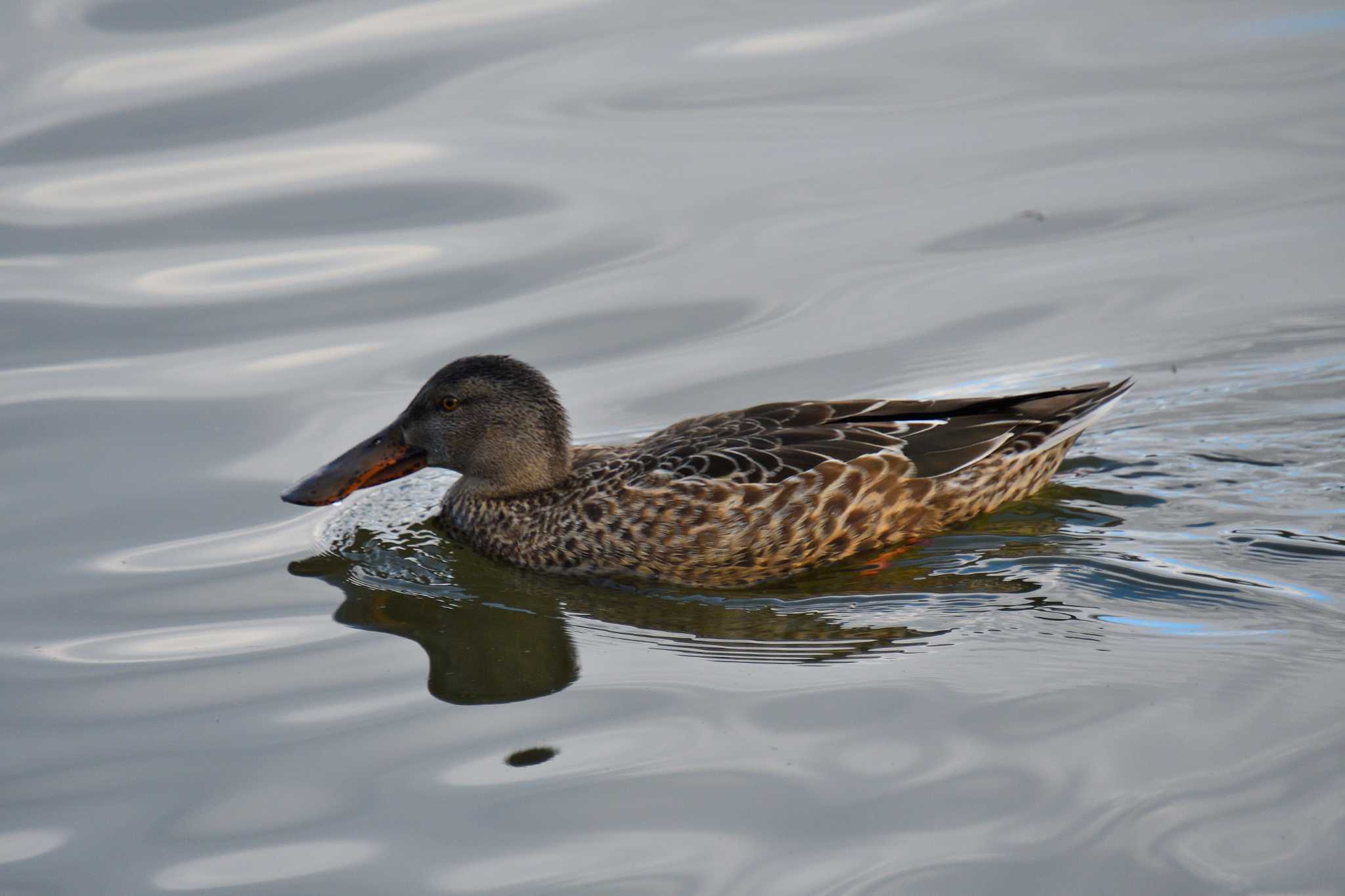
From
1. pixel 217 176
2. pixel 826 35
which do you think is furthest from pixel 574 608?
pixel 826 35

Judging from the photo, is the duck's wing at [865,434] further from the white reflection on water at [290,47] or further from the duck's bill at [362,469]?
the white reflection on water at [290,47]

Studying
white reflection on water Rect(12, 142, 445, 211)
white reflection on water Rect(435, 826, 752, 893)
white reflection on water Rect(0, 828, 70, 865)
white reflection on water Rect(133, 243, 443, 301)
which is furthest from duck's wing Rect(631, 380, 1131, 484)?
white reflection on water Rect(12, 142, 445, 211)

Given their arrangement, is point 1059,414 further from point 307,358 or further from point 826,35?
point 826,35

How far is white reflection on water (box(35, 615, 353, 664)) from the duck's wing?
175cm

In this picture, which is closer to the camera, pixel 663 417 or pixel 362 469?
pixel 362 469

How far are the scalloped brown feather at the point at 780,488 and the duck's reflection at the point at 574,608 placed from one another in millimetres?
129

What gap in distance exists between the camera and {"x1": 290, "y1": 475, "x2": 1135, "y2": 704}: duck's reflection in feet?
23.3

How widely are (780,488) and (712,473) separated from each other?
0.33m

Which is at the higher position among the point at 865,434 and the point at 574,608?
the point at 865,434

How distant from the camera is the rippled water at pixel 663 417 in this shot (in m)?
5.89

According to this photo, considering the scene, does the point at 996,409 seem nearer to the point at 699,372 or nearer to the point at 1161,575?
the point at 1161,575

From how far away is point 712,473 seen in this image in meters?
8.02

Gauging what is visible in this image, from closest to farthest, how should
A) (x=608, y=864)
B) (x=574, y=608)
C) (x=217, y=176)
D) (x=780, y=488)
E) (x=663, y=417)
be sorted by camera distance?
(x=608, y=864) → (x=574, y=608) → (x=780, y=488) → (x=663, y=417) → (x=217, y=176)

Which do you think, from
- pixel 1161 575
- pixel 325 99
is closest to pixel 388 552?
pixel 1161 575
